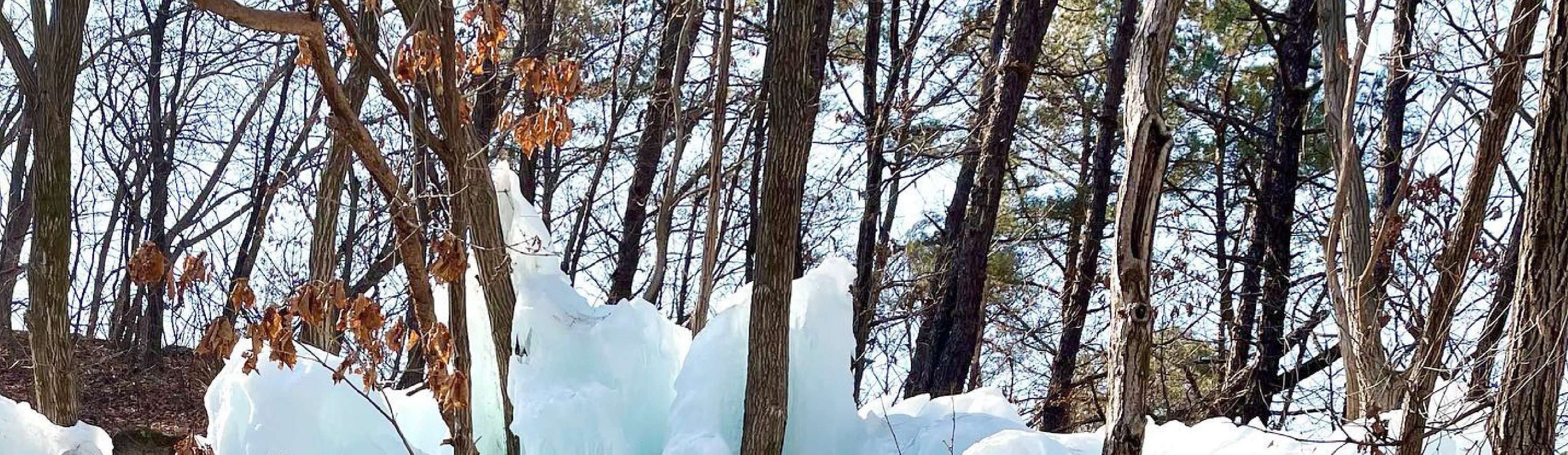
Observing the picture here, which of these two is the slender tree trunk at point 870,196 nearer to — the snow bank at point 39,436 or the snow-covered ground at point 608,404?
the snow-covered ground at point 608,404

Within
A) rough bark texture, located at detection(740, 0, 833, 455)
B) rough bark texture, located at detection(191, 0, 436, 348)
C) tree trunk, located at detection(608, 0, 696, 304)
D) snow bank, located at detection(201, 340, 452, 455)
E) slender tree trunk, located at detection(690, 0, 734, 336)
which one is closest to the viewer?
rough bark texture, located at detection(191, 0, 436, 348)

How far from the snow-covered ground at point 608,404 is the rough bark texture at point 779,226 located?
9.3 inches

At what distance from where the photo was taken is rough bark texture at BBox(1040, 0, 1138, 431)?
10.4m

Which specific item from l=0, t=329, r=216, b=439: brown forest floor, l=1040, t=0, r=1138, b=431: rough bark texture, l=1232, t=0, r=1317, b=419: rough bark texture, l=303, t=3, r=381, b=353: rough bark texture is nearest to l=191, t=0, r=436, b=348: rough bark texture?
l=303, t=3, r=381, b=353: rough bark texture

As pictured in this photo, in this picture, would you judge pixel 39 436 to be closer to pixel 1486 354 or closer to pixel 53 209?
pixel 53 209

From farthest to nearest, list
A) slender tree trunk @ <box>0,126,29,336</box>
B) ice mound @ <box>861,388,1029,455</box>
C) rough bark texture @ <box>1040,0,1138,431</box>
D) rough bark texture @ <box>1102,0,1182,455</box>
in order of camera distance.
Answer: slender tree trunk @ <box>0,126,29,336</box>
rough bark texture @ <box>1040,0,1138,431</box>
ice mound @ <box>861,388,1029,455</box>
rough bark texture @ <box>1102,0,1182,455</box>

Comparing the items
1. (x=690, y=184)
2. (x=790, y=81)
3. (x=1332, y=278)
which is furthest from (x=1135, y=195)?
(x=690, y=184)

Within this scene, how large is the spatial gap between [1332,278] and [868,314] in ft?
14.5

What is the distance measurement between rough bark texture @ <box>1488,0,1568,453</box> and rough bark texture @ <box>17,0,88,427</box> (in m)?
6.16

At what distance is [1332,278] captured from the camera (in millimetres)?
6859

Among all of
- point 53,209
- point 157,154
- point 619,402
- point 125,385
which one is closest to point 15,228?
point 157,154

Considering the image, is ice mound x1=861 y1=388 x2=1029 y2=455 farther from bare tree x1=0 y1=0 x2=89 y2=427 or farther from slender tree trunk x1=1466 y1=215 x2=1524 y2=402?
bare tree x1=0 y1=0 x2=89 y2=427

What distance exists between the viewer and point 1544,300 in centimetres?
453

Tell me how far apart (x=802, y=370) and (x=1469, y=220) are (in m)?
2.79
